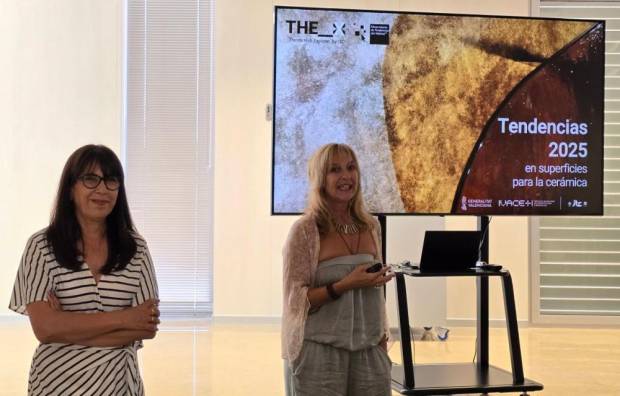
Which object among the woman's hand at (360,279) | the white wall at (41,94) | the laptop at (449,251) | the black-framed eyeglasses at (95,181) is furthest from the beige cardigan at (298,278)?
the white wall at (41,94)

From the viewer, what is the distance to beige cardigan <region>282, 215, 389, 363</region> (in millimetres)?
2924

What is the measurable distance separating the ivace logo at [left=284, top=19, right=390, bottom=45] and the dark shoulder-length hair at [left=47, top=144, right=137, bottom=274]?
282 cm

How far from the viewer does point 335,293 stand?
2.93 meters

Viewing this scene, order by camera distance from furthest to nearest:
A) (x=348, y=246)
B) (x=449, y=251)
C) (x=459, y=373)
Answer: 1. (x=459, y=373)
2. (x=449, y=251)
3. (x=348, y=246)

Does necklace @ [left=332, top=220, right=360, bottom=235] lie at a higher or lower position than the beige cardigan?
higher

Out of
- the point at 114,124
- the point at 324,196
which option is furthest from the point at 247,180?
the point at 324,196

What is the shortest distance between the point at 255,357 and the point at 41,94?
3.63 m

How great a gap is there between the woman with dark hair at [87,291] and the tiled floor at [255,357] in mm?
2978

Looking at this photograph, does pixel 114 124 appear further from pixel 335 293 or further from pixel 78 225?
pixel 78 225

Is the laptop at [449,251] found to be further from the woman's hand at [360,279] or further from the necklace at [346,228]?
the woman's hand at [360,279]

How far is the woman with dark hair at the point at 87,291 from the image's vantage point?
2.19 meters

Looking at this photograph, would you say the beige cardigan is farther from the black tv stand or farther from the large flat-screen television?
the large flat-screen television

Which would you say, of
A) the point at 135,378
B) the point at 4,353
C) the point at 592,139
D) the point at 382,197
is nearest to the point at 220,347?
the point at 4,353

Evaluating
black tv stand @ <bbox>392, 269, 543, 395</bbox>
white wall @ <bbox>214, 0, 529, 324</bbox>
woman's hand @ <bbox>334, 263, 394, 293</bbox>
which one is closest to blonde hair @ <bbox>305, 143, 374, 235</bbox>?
woman's hand @ <bbox>334, 263, 394, 293</bbox>
